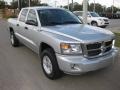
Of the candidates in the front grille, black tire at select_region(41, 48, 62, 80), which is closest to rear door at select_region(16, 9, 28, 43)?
black tire at select_region(41, 48, 62, 80)

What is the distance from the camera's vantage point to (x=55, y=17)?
593 cm

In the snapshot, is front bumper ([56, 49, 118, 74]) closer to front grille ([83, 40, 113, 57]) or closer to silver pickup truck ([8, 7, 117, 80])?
silver pickup truck ([8, 7, 117, 80])

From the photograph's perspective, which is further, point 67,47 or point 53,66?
point 53,66

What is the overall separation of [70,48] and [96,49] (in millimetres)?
607

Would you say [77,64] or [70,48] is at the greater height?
[70,48]

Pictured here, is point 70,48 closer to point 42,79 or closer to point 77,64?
point 77,64

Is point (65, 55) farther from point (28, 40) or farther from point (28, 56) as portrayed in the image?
point (28, 56)

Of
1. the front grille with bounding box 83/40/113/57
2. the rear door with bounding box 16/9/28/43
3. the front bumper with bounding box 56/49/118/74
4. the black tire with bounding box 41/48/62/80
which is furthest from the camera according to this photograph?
the rear door with bounding box 16/9/28/43

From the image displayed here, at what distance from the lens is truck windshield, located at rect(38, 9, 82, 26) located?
18.7ft

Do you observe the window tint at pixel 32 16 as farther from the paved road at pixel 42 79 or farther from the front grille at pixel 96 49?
the front grille at pixel 96 49

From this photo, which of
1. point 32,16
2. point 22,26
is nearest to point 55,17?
point 32,16

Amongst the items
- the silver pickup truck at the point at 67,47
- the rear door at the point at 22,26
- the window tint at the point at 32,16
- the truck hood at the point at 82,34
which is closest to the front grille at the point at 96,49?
the silver pickup truck at the point at 67,47

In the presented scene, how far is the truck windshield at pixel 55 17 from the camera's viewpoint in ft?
18.7

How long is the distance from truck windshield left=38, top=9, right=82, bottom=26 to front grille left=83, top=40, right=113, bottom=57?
1638 millimetres
